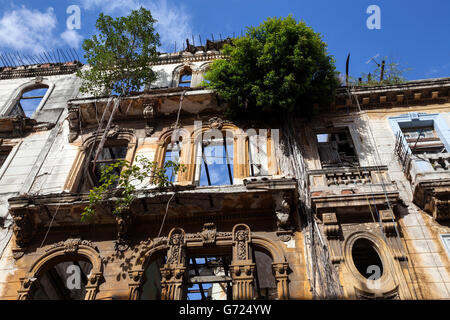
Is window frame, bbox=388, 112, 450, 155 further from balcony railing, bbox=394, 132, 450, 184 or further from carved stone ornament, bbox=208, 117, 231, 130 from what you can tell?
carved stone ornament, bbox=208, 117, 231, 130

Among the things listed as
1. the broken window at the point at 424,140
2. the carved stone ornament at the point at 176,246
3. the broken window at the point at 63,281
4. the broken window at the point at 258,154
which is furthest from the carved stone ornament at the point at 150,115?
the broken window at the point at 424,140

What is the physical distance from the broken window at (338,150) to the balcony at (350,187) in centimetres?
147

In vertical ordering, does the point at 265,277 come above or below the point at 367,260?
above

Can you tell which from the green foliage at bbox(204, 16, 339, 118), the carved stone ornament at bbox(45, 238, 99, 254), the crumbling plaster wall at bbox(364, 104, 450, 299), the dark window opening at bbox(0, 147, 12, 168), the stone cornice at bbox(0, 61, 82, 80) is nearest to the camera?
the crumbling plaster wall at bbox(364, 104, 450, 299)

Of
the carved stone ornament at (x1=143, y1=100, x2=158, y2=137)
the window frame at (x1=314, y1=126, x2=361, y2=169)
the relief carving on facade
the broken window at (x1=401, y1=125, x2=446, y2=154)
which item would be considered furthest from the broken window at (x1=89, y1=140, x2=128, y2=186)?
the broken window at (x1=401, y1=125, x2=446, y2=154)

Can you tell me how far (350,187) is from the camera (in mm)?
8773

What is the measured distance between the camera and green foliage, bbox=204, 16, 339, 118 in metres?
10.9

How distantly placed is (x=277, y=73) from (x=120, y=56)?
21.1 ft

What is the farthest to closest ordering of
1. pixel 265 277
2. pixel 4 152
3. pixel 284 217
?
pixel 265 277, pixel 4 152, pixel 284 217

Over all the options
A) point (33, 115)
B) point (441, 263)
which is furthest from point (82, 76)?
point (441, 263)

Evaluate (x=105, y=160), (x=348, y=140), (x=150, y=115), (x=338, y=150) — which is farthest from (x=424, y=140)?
(x=105, y=160)

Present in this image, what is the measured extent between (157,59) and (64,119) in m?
4.30

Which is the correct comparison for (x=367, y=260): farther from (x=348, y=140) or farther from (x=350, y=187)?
(x=348, y=140)

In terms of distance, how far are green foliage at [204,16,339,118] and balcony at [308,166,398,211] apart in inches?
109
